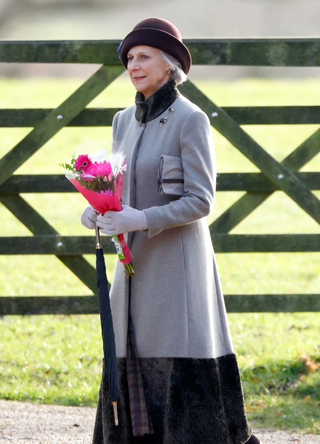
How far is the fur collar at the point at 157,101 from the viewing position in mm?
2301

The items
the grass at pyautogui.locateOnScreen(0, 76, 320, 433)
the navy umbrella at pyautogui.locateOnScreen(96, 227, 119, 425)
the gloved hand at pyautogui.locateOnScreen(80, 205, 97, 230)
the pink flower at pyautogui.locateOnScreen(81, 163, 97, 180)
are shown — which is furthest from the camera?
the grass at pyautogui.locateOnScreen(0, 76, 320, 433)

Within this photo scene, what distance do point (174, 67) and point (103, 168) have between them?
0.55m

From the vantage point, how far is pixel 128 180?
2350 millimetres

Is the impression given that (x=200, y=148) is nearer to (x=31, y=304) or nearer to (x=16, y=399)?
(x=31, y=304)

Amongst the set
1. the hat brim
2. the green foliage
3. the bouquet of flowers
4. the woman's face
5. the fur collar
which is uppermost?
the hat brim

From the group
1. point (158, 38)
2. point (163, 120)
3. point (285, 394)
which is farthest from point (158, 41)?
point (285, 394)

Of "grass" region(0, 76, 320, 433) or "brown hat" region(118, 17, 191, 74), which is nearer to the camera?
"brown hat" region(118, 17, 191, 74)

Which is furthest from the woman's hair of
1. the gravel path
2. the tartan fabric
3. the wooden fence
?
the gravel path

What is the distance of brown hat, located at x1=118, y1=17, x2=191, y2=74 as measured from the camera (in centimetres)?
223

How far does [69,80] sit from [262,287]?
14.4 metres

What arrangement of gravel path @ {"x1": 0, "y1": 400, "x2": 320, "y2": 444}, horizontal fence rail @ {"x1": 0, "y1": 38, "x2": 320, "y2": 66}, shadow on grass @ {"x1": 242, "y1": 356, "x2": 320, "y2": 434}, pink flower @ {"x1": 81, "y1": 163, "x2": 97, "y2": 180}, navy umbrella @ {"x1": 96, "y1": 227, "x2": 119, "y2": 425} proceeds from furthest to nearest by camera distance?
horizontal fence rail @ {"x1": 0, "y1": 38, "x2": 320, "y2": 66}, shadow on grass @ {"x1": 242, "y1": 356, "x2": 320, "y2": 434}, gravel path @ {"x1": 0, "y1": 400, "x2": 320, "y2": 444}, navy umbrella @ {"x1": 96, "y1": 227, "x2": 119, "y2": 425}, pink flower @ {"x1": 81, "y1": 163, "x2": 97, "y2": 180}

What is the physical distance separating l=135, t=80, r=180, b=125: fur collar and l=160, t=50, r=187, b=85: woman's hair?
0.03m

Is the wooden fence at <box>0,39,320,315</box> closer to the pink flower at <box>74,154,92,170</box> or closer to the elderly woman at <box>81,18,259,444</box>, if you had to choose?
the elderly woman at <box>81,18,259,444</box>

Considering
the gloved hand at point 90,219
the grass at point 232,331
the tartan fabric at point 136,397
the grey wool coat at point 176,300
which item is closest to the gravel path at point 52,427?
the grass at point 232,331
